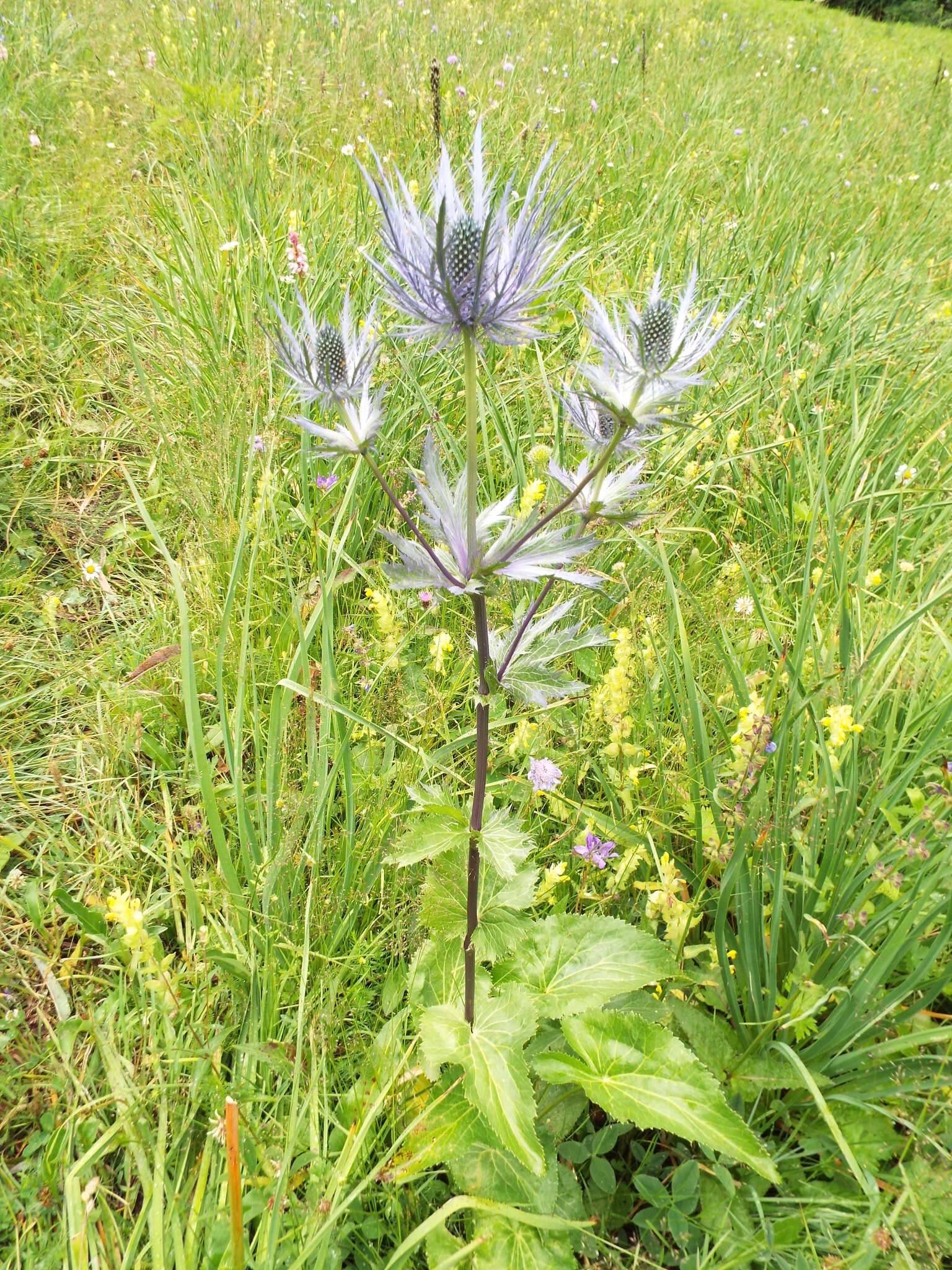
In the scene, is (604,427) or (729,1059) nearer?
(604,427)

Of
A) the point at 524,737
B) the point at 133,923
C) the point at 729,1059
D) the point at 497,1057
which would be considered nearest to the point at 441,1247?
the point at 497,1057

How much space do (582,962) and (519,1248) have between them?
418mm

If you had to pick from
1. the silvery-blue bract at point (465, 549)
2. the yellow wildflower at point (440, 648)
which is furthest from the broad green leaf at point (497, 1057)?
the yellow wildflower at point (440, 648)

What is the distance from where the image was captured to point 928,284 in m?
3.17

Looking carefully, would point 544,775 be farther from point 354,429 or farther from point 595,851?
point 354,429

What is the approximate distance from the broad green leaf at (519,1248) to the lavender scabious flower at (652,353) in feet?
3.96

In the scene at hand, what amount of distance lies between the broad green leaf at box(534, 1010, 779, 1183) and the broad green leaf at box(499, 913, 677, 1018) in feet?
0.13

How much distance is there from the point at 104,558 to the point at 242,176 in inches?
69.5

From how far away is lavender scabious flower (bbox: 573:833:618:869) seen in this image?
58.1 inches

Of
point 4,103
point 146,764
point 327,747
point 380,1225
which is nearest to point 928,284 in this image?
point 327,747

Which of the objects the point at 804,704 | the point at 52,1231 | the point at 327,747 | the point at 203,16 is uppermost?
the point at 203,16

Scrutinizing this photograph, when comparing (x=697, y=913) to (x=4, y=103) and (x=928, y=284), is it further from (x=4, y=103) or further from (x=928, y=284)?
(x=4, y=103)

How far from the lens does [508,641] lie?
1.18 m

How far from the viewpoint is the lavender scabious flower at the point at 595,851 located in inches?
58.1
